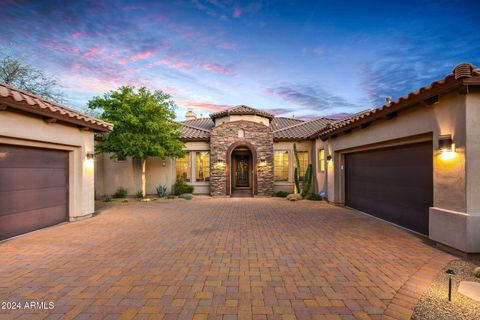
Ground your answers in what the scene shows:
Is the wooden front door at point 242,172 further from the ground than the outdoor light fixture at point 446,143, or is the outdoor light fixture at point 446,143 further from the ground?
the outdoor light fixture at point 446,143

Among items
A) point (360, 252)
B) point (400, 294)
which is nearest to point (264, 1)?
point (360, 252)

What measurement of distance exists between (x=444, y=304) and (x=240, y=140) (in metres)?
12.7

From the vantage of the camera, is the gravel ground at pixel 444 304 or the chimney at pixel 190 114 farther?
the chimney at pixel 190 114

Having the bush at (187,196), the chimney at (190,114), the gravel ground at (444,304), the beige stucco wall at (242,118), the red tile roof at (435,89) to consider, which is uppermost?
the chimney at (190,114)

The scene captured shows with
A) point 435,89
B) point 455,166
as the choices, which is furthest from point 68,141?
point 455,166

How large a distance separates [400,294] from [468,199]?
2947 mm

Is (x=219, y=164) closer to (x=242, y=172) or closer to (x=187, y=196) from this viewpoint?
(x=187, y=196)

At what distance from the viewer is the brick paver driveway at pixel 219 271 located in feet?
9.09

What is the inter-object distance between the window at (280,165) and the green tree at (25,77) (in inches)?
762

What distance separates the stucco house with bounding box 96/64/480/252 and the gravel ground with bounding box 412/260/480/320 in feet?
5.43

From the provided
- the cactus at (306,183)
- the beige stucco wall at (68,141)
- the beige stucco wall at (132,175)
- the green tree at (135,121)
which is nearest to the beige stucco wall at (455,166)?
the cactus at (306,183)

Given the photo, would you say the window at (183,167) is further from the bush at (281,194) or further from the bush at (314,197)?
the bush at (314,197)

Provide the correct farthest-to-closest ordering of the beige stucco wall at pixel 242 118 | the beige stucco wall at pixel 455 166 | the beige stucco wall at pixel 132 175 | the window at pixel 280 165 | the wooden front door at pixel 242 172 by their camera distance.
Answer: the wooden front door at pixel 242 172 < the window at pixel 280 165 < the beige stucco wall at pixel 242 118 < the beige stucco wall at pixel 132 175 < the beige stucco wall at pixel 455 166

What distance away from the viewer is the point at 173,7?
31.5 feet
